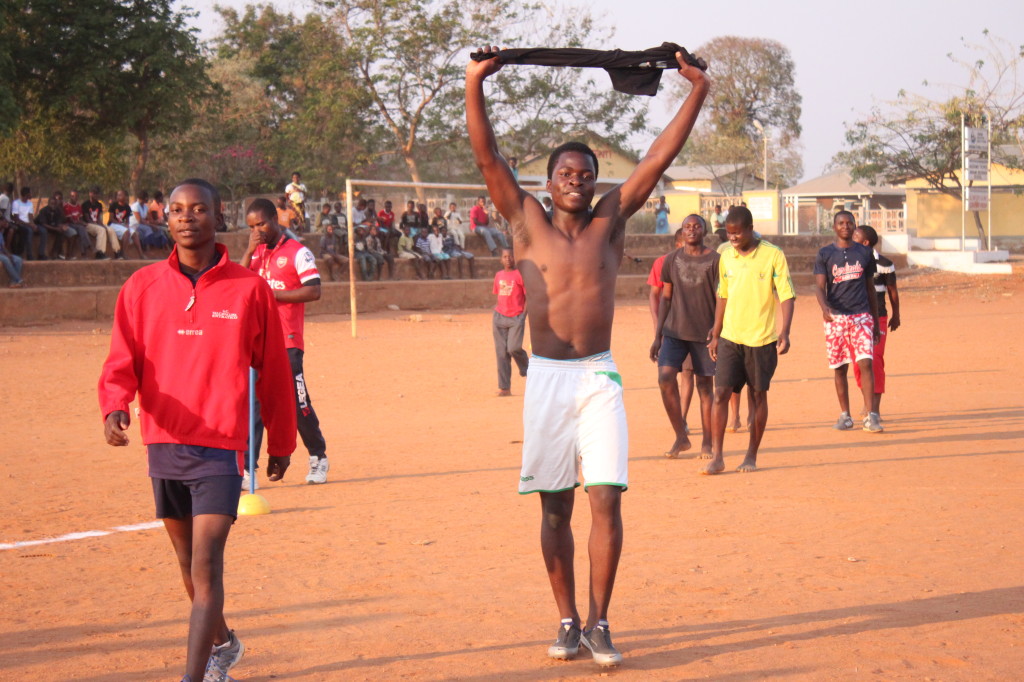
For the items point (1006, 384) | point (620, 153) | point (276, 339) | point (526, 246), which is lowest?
point (1006, 384)

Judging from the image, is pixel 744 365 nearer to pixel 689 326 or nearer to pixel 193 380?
pixel 689 326

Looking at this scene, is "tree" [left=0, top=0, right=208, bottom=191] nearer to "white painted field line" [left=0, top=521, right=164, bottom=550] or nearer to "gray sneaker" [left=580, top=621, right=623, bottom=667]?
"white painted field line" [left=0, top=521, right=164, bottom=550]

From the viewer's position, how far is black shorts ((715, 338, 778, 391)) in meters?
8.91

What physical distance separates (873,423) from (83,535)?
731cm

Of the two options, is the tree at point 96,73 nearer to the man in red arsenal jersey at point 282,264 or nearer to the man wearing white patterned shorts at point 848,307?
the man in red arsenal jersey at point 282,264

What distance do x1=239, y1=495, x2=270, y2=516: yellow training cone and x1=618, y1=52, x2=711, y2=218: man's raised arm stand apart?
3933 mm

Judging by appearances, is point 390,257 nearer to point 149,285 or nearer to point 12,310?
point 12,310

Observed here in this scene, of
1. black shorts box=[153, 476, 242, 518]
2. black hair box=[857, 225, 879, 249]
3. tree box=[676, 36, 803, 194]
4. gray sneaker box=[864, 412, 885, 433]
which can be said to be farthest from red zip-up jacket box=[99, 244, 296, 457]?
tree box=[676, 36, 803, 194]

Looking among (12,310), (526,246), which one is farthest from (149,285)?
(12,310)

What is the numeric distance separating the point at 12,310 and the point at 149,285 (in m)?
19.5

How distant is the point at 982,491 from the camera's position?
319 inches

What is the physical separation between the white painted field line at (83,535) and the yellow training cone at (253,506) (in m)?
0.55

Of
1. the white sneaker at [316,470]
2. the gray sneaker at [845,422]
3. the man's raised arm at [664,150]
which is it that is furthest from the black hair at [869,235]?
the man's raised arm at [664,150]

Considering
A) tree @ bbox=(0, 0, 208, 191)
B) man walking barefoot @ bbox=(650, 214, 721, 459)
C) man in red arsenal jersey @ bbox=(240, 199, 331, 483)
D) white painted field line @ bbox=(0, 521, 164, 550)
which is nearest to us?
white painted field line @ bbox=(0, 521, 164, 550)
